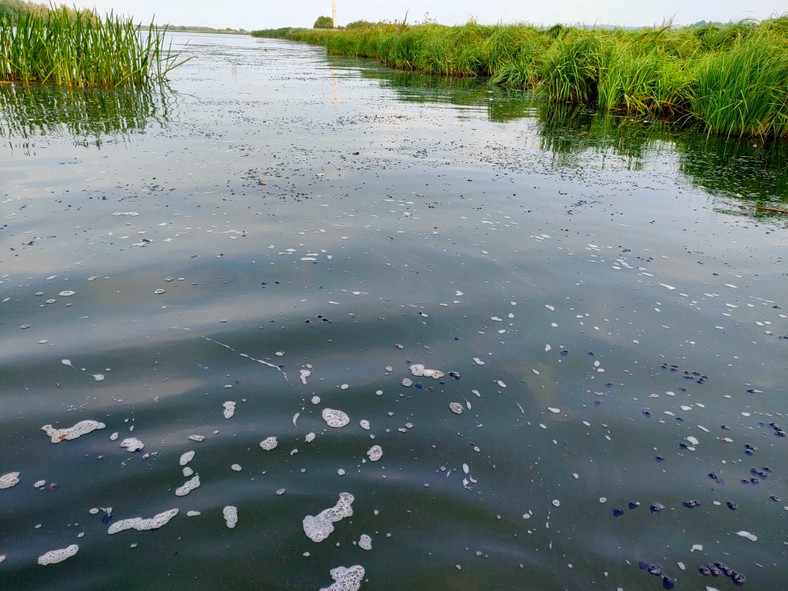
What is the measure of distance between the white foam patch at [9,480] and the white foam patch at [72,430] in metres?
0.18

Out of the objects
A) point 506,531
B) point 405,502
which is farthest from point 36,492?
point 506,531

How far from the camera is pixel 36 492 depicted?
179 cm

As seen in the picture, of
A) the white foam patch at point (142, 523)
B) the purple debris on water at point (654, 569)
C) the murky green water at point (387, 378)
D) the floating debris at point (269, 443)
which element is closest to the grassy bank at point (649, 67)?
the murky green water at point (387, 378)

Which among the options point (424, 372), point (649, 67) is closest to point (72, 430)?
point (424, 372)

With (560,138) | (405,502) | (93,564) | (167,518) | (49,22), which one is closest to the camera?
(93,564)

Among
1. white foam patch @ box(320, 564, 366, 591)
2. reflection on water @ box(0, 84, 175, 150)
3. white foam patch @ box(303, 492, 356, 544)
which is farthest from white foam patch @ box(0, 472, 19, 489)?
reflection on water @ box(0, 84, 175, 150)

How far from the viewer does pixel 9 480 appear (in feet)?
6.00

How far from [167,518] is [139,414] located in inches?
23.6

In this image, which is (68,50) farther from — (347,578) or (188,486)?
(347,578)

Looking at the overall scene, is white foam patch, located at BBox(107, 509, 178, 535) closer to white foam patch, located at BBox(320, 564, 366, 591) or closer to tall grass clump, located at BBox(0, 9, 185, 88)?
white foam patch, located at BBox(320, 564, 366, 591)

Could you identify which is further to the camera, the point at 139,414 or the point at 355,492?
the point at 139,414

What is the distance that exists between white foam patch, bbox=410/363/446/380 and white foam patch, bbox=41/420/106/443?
139 centimetres

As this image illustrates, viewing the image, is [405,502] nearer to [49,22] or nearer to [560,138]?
[560,138]

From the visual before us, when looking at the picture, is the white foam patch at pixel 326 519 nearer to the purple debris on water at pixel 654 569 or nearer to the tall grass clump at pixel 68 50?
the purple debris on water at pixel 654 569
